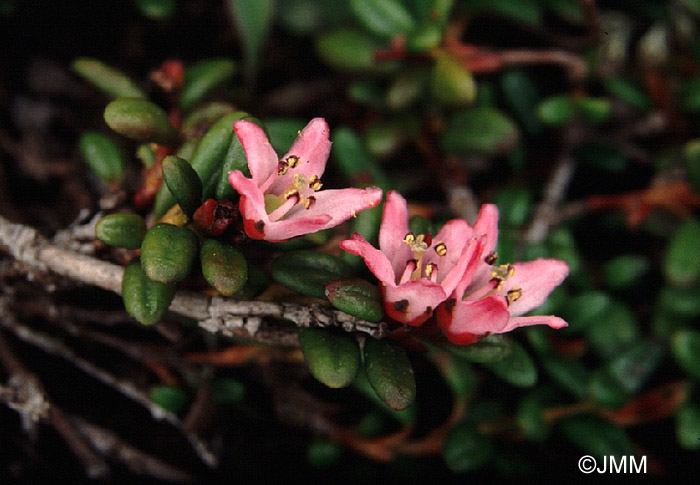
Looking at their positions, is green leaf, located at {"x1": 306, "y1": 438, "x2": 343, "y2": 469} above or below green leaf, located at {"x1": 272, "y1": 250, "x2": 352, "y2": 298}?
below

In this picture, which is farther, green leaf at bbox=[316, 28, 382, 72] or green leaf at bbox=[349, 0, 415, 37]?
green leaf at bbox=[316, 28, 382, 72]

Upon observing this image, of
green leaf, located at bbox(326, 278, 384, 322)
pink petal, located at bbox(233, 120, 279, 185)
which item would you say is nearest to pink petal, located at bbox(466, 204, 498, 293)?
green leaf, located at bbox(326, 278, 384, 322)

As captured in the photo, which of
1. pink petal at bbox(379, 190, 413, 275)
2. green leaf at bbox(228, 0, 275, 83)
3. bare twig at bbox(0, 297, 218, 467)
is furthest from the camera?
green leaf at bbox(228, 0, 275, 83)

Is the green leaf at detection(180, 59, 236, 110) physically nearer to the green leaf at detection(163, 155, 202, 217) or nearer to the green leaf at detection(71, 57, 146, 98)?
the green leaf at detection(71, 57, 146, 98)

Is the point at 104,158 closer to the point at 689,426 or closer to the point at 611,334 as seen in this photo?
the point at 611,334

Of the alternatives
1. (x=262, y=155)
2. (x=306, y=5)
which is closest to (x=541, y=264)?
(x=262, y=155)

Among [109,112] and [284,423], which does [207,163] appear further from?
[284,423]

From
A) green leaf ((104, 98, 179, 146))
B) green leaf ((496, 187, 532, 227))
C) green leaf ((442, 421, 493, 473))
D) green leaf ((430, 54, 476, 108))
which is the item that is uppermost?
green leaf ((430, 54, 476, 108))
